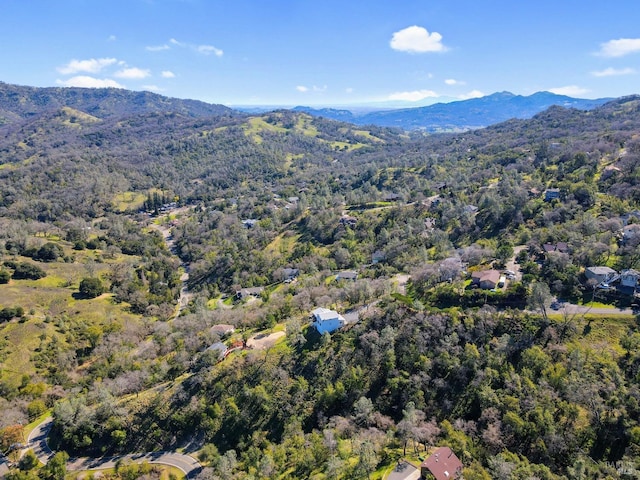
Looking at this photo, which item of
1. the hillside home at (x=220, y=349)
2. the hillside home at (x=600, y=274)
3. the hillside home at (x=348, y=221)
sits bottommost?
the hillside home at (x=220, y=349)

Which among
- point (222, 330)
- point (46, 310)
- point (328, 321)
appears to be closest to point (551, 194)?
point (328, 321)

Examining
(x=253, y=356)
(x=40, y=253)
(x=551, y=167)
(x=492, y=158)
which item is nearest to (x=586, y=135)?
(x=492, y=158)

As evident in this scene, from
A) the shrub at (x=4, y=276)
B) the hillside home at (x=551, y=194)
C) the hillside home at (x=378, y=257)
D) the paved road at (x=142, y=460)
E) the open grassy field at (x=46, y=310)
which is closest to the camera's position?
the paved road at (x=142, y=460)

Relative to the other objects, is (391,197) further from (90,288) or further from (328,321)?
(90,288)

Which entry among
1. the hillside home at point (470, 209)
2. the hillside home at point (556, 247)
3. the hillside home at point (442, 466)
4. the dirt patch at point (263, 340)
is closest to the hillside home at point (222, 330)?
the dirt patch at point (263, 340)

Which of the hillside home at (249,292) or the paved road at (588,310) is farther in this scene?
the hillside home at (249,292)

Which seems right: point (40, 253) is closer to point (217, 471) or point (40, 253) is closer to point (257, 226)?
point (257, 226)

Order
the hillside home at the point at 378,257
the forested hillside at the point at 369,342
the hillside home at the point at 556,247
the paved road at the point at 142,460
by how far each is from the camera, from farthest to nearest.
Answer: the hillside home at the point at 378,257 < the hillside home at the point at 556,247 < the paved road at the point at 142,460 < the forested hillside at the point at 369,342

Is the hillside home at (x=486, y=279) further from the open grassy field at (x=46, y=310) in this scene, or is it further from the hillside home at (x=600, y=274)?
the open grassy field at (x=46, y=310)
